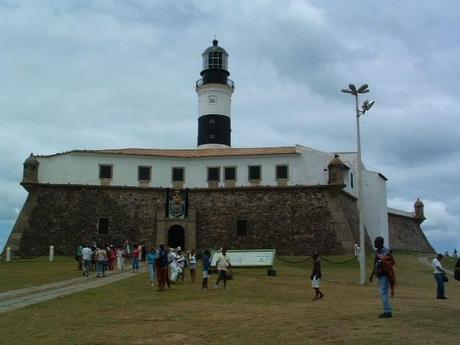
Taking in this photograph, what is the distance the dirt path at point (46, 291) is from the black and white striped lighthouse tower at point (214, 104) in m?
26.4

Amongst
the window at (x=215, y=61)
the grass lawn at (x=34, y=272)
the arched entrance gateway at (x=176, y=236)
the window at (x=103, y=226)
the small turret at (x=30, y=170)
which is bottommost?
the grass lawn at (x=34, y=272)

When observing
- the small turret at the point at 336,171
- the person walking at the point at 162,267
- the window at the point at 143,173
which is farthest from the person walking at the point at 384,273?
the window at the point at 143,173

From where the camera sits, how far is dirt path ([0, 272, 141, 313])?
1480 cm

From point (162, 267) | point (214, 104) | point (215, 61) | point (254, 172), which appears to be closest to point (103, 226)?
point (254, 172)

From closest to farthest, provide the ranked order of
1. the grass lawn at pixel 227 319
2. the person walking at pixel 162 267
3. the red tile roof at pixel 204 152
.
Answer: the grass lawn at pixel 227 319
the person walking at pixel 162 267
the red tile roof at pixel 204 152

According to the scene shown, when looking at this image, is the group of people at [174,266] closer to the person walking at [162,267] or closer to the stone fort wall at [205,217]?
the person walking at [162,267]

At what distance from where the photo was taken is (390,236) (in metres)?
47.9

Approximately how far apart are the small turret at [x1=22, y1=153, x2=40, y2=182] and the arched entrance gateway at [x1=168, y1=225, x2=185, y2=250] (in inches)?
411

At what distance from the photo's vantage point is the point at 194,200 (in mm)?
40062

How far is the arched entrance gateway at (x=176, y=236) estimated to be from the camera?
39500 mm

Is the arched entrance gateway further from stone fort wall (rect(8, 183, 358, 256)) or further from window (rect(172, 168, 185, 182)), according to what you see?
window (rect(172, 168, 185, 182))

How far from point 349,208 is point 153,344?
33.0 meters

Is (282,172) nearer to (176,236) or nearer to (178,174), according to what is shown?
(178,174)

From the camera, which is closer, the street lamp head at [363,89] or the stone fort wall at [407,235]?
the street lamp head at [363,89]
